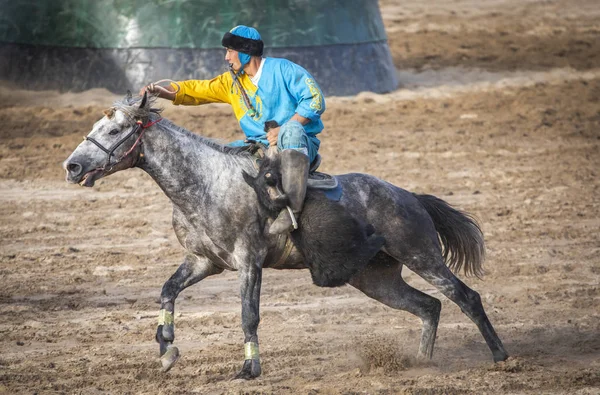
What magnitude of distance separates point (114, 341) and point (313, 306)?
5.49 ft

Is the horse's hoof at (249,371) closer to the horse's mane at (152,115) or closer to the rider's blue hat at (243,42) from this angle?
the horse's mane at (152,115)

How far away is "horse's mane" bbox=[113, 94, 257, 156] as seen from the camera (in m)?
5.39

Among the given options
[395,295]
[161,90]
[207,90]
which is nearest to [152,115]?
[161,90]

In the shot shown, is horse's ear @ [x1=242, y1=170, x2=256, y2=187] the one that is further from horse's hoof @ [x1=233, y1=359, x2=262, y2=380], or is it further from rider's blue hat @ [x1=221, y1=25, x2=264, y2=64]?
horse's hoof @ [x1=233, y1=359, x2=262, y2=380]

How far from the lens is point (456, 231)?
20.7 ft

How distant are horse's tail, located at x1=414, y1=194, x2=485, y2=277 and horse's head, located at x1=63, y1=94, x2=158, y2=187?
78.5 inches

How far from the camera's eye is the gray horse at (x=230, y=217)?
539 cm

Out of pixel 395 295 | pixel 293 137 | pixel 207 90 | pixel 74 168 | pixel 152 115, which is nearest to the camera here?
pixel 74 168

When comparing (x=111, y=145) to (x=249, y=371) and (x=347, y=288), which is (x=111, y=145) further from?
(x=347, y=288)

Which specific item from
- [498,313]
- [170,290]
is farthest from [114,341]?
[498,313]

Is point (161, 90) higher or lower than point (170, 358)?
higher

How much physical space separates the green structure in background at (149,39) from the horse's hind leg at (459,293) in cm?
820

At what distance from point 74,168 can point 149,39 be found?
8.75 meters

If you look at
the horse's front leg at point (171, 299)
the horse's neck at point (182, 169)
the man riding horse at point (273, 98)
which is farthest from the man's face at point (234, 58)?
the horse's front leg at point (171, 299)
